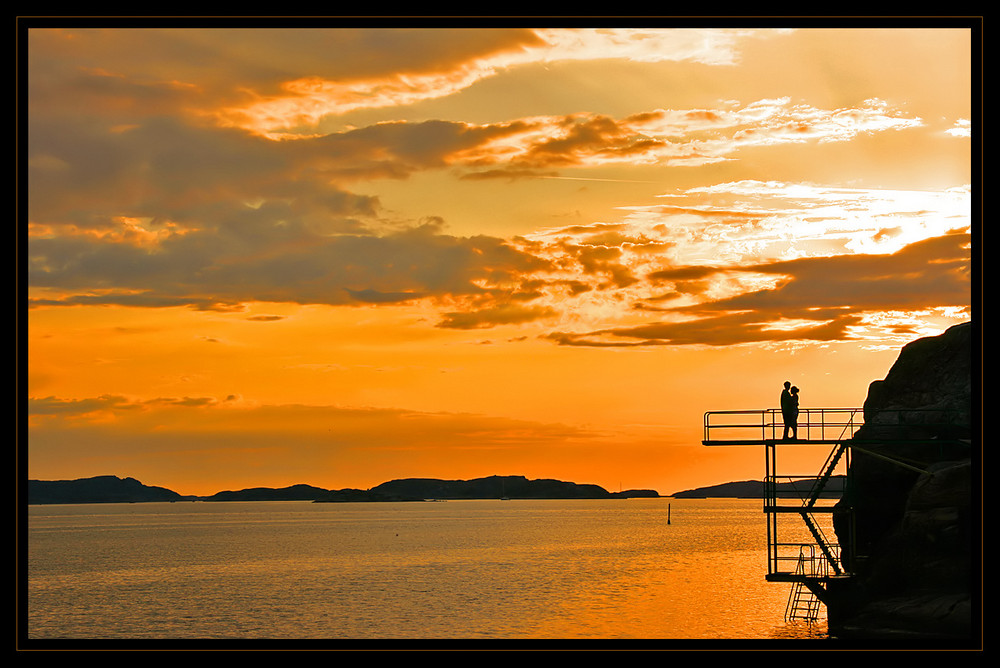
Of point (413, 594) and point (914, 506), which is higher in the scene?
point (914, 506)

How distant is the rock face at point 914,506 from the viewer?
39.0 meters

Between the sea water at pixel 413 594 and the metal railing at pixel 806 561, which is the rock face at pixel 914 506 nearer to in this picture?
the metal railing at pixel 806 561

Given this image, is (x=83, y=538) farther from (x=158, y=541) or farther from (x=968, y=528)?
(x=968, y=528)

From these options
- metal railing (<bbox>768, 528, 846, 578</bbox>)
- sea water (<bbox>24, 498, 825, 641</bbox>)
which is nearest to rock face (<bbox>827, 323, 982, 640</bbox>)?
metal railing (<bbox>768, 528, 846, 578</bbox>)

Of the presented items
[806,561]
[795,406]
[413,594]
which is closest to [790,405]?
[795,406]

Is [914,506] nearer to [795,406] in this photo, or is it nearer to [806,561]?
[795,406]

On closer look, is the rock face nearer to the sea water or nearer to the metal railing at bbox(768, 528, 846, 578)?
the metal railing at bbox(768, 528, 846, 578)

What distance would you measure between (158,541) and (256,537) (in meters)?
19.5

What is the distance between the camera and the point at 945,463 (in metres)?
42.8

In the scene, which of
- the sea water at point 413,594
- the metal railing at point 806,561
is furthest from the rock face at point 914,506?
the sea water at point 413,594

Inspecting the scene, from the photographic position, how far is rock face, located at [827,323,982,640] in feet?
128

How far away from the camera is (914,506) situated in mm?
40844

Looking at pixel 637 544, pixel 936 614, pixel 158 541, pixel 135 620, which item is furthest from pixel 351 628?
pixel 158 541

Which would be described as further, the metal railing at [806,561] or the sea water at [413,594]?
the sea water at [413,594]
